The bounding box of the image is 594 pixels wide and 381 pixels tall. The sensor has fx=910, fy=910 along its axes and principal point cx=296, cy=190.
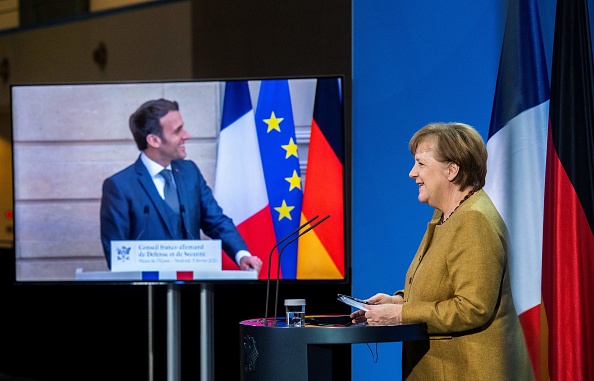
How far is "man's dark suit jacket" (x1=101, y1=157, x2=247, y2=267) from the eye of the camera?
4.38 m

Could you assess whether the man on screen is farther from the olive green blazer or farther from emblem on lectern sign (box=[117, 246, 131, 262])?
the olive green blazer

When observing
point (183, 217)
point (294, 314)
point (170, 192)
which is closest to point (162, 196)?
point (170, 192)

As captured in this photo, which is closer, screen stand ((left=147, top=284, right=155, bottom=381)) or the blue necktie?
the blue necktie

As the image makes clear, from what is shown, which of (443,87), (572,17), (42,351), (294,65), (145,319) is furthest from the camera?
(42,351)

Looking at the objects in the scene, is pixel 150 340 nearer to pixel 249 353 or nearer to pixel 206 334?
pixel 206 334

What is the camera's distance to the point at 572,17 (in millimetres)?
3436

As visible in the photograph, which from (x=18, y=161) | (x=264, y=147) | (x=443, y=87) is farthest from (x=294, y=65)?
(x=18, y=161)

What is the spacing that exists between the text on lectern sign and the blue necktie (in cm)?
18

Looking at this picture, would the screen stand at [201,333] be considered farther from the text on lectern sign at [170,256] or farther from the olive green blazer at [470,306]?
the olive green blazer at [470,306]

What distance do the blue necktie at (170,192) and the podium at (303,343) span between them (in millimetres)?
1832

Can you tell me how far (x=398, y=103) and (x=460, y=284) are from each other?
1.75 meters

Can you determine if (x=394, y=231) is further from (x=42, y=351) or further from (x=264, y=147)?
(x=42, y=351)

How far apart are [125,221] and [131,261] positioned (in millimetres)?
198

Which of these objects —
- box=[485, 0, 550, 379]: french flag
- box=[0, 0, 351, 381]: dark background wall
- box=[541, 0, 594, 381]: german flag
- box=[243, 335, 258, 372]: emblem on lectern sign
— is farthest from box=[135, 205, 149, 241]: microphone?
box=[541, 0, 594, 381]: german flag
